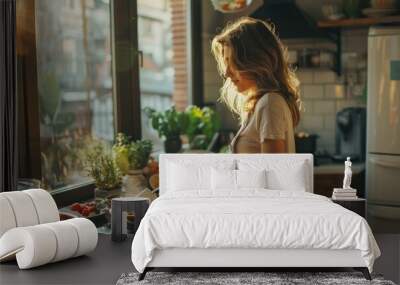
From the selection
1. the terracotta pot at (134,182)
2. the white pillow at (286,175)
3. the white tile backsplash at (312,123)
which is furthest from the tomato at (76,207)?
the white tile backsplash at (312,123)

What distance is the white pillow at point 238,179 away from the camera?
6.38 m

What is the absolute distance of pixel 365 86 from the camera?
7113 millimetres

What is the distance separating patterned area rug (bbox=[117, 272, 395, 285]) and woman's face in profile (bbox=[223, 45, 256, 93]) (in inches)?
96.8

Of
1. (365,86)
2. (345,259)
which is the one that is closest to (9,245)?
(345,259)

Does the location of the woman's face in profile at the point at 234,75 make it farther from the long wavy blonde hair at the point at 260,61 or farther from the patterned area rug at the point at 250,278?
the patterned area rug at the point at 250,278

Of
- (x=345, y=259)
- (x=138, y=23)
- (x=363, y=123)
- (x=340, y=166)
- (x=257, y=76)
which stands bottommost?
(x=345, y=259)

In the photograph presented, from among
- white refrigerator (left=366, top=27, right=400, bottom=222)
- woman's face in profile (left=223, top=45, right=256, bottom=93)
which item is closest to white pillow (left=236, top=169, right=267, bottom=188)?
woman's face in profile (left=223, top=45, right=256, bottom=93)

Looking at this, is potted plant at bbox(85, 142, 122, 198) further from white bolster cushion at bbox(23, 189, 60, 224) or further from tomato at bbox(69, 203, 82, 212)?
white bolster cushion at bbox(23, 189, 60, 224)

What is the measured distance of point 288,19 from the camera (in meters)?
7.12

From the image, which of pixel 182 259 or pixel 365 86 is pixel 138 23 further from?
pixel 182 259

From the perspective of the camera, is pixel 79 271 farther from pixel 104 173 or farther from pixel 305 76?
pixel 305 76

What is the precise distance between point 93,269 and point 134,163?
204 centimetres

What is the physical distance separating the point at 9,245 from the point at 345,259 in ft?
8.75

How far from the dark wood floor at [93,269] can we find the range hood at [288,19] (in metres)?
2.31
